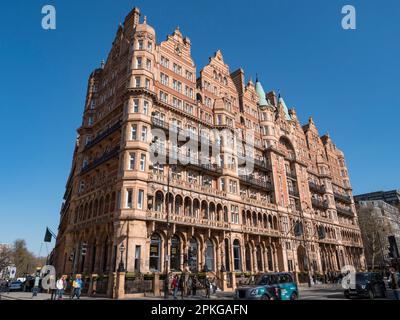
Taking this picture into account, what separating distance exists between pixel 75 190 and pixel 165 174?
15504 mm

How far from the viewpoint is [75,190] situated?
41812 mm

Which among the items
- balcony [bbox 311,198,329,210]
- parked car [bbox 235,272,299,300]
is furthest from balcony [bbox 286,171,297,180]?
parked car [bbox 235,272,299,300]

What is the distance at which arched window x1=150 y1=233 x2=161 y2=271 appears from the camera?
3066cm

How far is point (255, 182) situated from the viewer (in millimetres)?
47219

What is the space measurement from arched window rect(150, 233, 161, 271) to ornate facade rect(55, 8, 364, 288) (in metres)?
0.13

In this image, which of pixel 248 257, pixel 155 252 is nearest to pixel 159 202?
pixel 155 252

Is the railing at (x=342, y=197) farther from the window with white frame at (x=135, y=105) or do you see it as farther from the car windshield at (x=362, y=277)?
the window with white frame at (x=135, y=105)

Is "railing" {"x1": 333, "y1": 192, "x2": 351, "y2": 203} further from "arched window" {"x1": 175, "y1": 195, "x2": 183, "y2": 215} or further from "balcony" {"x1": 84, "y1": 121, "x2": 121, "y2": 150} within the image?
"balcony" {"x1": 84, "y1": 121, "x2": 121, "y2": 150}

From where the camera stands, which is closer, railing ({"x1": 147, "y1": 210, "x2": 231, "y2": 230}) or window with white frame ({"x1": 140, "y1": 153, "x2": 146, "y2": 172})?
railing ({"x1": 147, "y1": 210, "x2": 231, "y2": 230})

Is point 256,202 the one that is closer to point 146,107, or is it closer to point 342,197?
point 146,107
